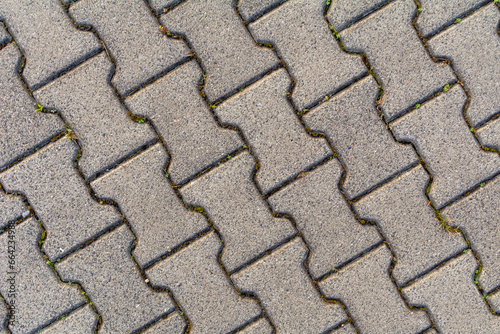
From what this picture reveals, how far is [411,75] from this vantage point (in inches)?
78.9

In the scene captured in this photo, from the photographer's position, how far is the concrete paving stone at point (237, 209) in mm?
1996

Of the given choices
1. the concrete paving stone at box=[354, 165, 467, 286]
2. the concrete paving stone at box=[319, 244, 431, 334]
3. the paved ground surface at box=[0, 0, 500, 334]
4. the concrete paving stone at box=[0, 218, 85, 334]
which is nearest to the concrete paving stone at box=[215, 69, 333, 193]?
the paved ground surface at box=[0, 0, 500, 334]

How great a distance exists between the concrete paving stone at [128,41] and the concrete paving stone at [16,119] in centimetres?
45

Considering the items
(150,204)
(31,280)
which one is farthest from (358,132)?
(31,280)

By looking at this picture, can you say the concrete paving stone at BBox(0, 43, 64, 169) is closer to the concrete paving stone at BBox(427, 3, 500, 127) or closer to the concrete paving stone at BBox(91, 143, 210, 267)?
the concrete paving stone at BBox(91, 143, 210, 267)

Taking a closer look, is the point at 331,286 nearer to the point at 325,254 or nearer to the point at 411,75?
the point at 325,254

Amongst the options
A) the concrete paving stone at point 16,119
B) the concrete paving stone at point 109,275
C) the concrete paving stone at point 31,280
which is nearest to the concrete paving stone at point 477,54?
the concrete paving stone at point 109,275

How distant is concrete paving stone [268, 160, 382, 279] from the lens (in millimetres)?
2002

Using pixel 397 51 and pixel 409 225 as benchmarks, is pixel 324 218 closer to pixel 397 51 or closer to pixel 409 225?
pixel 409 225

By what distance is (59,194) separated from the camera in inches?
78.7

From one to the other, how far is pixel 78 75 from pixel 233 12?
3.28 ft

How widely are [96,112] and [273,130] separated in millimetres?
1063

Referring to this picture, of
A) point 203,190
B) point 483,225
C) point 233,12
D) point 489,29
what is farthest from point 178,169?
point 489,29

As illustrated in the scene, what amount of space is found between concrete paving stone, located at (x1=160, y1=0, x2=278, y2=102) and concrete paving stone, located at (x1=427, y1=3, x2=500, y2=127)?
3.45ft
